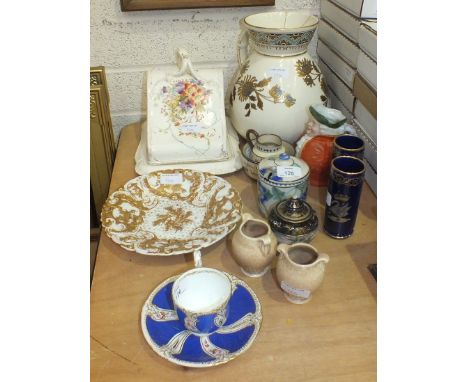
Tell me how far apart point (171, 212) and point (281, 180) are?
0.27 meters

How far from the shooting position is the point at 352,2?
1.15m

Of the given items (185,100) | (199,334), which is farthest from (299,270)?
(185,100)

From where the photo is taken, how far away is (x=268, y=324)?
0.79 metres

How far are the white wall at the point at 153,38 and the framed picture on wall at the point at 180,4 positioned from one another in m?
0.03

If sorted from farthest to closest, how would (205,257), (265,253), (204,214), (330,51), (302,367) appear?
(330,51)
(204,214)
(205,257)
(265,253)
(302,367)

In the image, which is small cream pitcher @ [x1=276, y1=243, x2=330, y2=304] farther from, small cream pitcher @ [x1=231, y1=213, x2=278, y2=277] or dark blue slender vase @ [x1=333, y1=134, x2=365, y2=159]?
dark blue slender vase @ [x1=333, y1=134, x2=365, y2=159]

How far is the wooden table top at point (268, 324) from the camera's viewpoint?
2.34 feet

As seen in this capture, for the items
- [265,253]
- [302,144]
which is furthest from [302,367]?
[302,144]

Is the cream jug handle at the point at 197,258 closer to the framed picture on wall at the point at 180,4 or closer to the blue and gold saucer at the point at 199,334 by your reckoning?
the blue and gold saucer at the point at 199,334

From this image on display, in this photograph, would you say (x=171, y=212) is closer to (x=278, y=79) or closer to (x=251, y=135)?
(x=251, y=135)

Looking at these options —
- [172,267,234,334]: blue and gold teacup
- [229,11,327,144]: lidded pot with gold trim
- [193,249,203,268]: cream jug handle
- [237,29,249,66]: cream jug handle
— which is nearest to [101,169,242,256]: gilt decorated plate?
[193,249,203,268]: cream jug handle

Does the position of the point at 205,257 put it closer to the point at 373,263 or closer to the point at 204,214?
the point at 204,214

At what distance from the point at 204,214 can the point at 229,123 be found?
43 cm

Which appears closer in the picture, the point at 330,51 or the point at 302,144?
the point at 302,144
